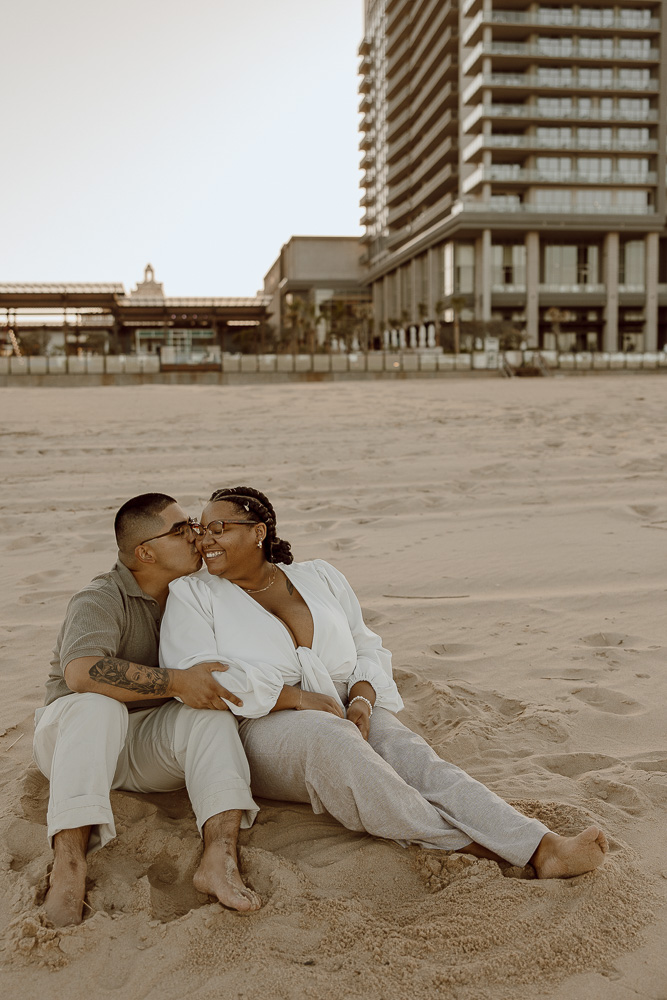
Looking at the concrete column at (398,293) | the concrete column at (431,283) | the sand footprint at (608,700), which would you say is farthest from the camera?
the concrete column at (398,293)

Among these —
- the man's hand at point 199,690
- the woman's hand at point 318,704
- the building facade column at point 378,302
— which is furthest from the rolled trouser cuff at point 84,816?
the building facade column at point 378,302

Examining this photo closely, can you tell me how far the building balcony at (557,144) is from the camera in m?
58.6

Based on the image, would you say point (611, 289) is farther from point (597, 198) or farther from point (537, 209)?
point (537, 209)

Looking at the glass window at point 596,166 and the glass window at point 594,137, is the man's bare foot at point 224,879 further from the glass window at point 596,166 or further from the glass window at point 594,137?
the glass window at point 594,137

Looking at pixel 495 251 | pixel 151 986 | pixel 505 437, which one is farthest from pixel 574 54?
pixel 151 986

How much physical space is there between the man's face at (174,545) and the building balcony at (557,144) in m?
60.7

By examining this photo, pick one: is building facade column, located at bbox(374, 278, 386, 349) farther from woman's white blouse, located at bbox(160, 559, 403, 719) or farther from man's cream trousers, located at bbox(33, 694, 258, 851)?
man's cream trousers, located at bbox(33, 694, 258, 851)

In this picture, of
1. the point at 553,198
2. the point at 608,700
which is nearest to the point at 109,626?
the point at 608,700

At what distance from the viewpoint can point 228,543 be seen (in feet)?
10.8

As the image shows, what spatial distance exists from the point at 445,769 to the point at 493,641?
6.82ft

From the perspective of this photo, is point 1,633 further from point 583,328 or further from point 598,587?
point 583,328

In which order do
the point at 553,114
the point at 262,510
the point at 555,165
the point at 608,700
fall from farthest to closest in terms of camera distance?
the point at 555,165 → the point at 553,114 → the point at 608,700 → the point at 262,510

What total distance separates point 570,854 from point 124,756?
Result: 5.18ft

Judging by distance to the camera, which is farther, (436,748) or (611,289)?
(611,289)
